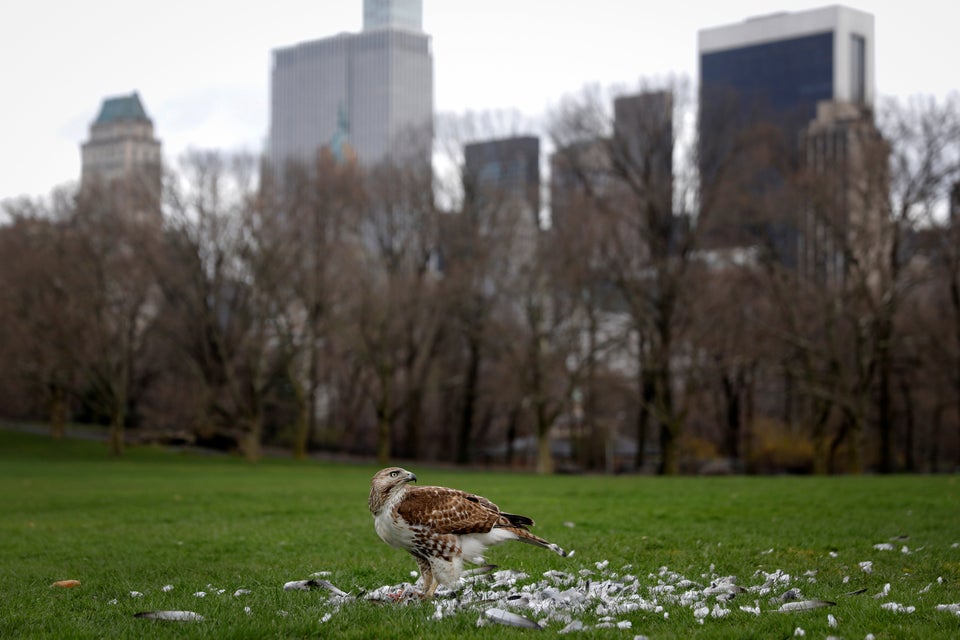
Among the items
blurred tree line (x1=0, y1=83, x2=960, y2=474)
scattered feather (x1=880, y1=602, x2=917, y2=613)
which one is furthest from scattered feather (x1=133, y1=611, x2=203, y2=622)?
blurred tree line (x1=0, y1=83, x2=960, y2=474)

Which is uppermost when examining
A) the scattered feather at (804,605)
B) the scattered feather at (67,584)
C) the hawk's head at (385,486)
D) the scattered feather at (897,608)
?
the hawk's head at (385,486)

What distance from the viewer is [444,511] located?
9.58 m

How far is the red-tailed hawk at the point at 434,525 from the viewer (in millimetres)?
9508

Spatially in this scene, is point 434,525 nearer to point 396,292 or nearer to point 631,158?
point 396,292

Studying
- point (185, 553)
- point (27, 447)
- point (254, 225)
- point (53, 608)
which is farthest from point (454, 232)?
point (53, 608)

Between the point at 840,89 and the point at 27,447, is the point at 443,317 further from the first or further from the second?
the point at 840,89

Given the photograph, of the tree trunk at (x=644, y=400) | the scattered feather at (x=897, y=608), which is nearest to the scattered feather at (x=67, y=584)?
the scattered feather at (x=897, y=608)

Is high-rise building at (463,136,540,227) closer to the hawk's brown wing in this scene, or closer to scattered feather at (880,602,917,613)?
the hawk's brown wing

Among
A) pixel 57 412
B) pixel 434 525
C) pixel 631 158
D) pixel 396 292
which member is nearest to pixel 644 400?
pixel 631 158

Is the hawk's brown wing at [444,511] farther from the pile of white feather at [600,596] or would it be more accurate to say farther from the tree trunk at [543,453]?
the tree trunk at [543,453]

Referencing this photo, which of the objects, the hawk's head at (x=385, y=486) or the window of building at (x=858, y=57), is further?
the window of building at (x=858, y=57)

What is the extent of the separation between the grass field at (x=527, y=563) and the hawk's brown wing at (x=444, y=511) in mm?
677

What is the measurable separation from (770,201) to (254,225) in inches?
1056

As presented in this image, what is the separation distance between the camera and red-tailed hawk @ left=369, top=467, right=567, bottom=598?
9508mm
